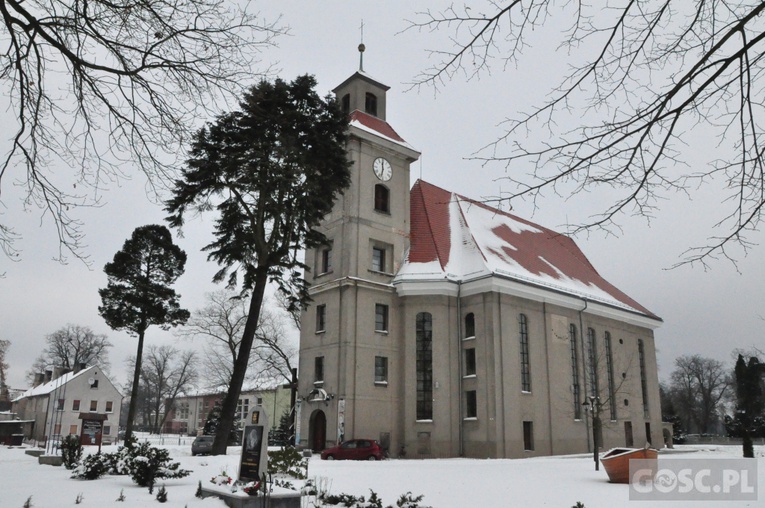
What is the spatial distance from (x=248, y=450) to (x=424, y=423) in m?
19.9

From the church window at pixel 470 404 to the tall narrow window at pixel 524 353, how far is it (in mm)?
3060

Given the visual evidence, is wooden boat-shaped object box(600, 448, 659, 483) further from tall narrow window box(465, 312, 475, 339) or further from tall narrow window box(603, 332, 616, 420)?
tall narrow window box(603, 332, 616, 420)

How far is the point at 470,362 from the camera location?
33094 millimetres

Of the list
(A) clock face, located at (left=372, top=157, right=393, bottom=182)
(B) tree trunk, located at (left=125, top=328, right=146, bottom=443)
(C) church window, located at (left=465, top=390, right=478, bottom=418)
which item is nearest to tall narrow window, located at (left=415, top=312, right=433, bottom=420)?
(C) church window, located at (left=465, top=390, right=478, bottom=418)

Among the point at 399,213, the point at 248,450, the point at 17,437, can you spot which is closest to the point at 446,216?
the point at 399,213

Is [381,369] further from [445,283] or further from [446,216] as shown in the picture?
[446,216]

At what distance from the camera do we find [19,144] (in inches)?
312

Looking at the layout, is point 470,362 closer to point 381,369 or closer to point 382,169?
point 381,369

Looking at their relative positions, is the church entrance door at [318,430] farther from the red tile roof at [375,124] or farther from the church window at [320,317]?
the red tile roof at [375,124]

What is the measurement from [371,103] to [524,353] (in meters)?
18.8

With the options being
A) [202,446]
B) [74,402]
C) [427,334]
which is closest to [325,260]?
[427,334]

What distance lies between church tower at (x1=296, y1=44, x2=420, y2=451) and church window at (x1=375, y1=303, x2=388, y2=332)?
0.18 ft

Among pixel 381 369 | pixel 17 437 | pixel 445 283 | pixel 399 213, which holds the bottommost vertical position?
pixel 17 437

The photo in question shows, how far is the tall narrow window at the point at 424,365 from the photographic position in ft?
105
